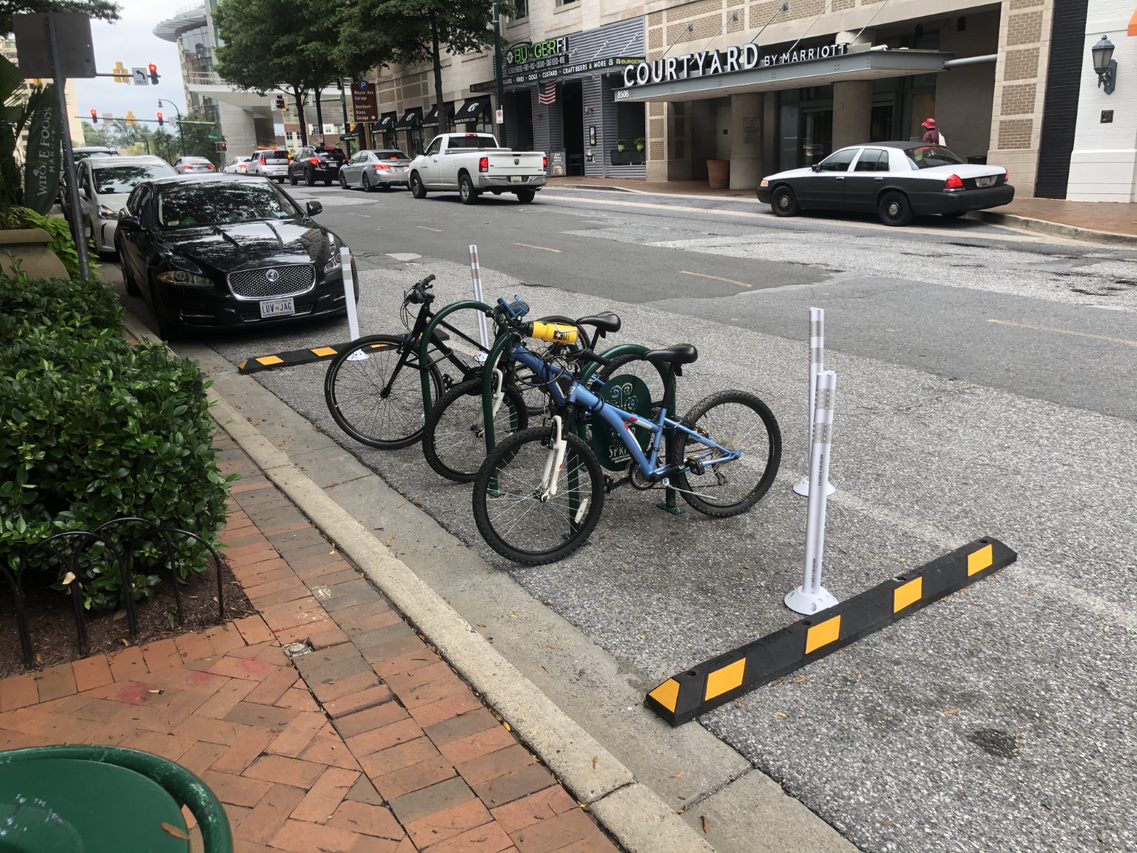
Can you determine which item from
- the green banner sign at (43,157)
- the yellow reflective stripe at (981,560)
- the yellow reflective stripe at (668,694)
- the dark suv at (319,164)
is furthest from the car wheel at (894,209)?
the dark suv at (319,164)

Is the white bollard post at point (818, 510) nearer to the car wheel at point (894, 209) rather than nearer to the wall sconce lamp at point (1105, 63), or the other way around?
the car wheel at point (894, 209)

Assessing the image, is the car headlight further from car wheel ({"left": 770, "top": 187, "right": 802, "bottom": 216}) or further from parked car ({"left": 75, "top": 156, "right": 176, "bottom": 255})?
car wheel ({"left": 770, "top": 187, "right": 802, "bottom": 216})

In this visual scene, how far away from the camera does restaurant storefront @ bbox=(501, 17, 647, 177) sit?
3641 centimetres

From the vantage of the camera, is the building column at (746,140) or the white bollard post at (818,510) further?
the building column at (746,140)

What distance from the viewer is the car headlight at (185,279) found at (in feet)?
30.5

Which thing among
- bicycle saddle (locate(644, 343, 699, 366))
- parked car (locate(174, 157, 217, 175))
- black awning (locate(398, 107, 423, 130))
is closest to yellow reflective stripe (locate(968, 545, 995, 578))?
bicycle saddle (locate(644, 343, 699, 366))

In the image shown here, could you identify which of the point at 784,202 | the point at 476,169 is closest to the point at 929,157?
the point at 784,202

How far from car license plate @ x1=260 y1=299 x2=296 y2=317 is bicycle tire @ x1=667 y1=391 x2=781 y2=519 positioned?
5660mm

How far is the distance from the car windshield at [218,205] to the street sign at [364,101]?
4439 cm

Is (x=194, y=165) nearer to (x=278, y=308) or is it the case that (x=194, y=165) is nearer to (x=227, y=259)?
(x=227, y=259)

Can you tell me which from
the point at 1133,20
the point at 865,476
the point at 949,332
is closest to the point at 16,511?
the point at 865,476

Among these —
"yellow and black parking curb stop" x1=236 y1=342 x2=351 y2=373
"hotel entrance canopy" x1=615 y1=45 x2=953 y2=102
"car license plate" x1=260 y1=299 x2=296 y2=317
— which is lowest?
"yellow and black parking curb stop" x1=236 y1=342 x2=351 y2=373

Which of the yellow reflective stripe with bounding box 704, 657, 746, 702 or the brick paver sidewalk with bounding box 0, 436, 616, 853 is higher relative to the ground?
the brick paver sidewalk with bounding box 0, 436, 616, 853

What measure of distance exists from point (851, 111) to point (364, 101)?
3374cm
